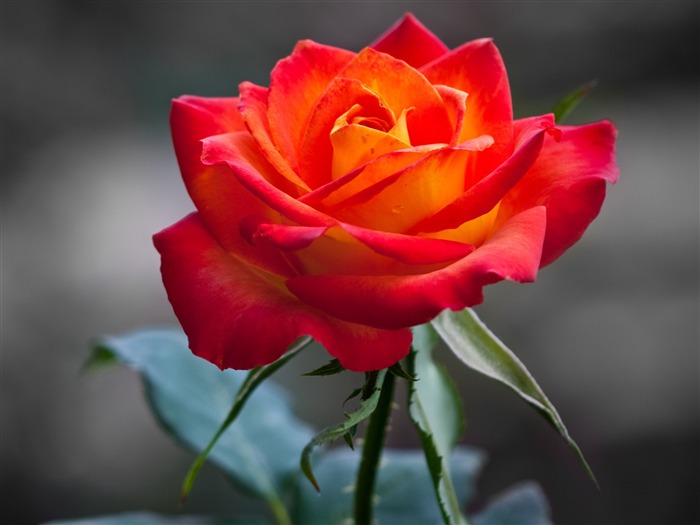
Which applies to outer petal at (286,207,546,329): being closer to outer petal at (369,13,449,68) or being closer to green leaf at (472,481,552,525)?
outer petal at (369,13,449,68)

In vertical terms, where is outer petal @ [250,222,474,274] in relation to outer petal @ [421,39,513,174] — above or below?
below

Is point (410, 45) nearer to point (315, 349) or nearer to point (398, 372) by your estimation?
point (398, 372)

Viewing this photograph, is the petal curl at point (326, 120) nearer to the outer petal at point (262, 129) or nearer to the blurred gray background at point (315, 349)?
the outer petal at point (262, 129)

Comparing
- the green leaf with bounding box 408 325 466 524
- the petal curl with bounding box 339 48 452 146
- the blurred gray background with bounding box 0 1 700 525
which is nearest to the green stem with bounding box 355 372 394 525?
the green leaf with bounding box 408 325 466 524

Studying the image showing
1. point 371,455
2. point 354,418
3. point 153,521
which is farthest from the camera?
point 153,521

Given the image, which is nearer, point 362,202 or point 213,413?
point 362,202

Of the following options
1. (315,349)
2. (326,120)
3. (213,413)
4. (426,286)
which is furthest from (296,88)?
(315,349)

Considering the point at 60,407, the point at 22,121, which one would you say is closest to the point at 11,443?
the point at 60,407
